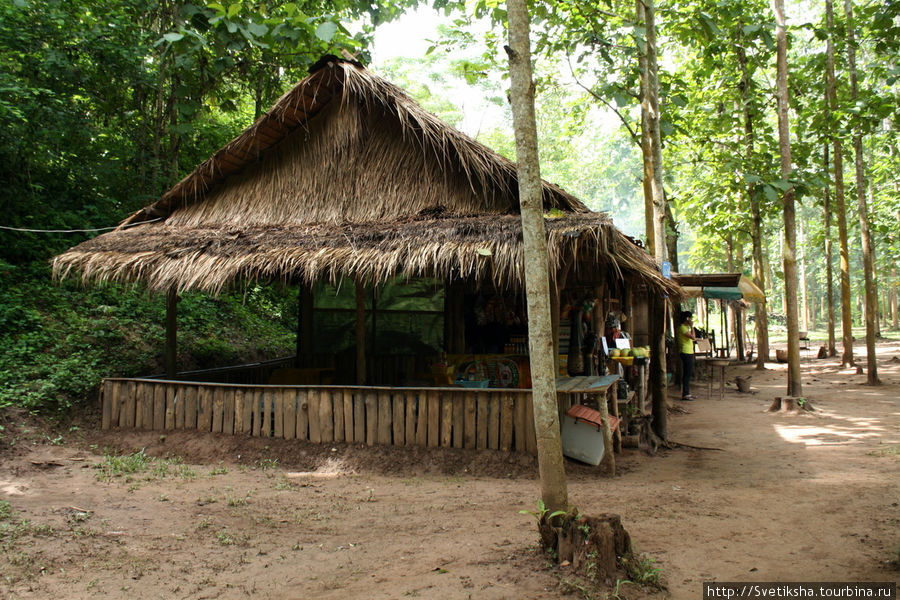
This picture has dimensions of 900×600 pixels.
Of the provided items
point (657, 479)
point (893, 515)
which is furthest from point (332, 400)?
point (893, 515)

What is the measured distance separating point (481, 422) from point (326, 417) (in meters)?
1.80

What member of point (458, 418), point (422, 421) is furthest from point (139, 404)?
point (458, 418)

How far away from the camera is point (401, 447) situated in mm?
6645

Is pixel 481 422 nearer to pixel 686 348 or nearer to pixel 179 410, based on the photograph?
pixel 179 410

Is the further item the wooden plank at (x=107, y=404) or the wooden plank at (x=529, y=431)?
the wooden plank at (x=107, y=404)

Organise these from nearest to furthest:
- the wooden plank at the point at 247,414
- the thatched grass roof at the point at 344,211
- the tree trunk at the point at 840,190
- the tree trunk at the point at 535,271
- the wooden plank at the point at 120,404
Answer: the tree trunk at the point at 535,271
the thatched grass roof at the point at 344,211
the wooden plank at the point at 247,414
the wooden plank at the point at 120,404
the tree trunk at the point at 840,190

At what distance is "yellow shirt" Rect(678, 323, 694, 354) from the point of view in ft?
41.4

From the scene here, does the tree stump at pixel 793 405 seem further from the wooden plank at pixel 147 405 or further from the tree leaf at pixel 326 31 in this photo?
the wooden plank at pixel 147 405

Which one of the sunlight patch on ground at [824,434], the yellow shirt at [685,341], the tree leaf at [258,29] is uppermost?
the tree leaf at [258,29]

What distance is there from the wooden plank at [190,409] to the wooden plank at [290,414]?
1.25 meters

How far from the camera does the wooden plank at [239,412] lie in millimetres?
7156

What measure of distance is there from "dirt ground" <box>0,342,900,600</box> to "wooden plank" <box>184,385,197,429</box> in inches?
7.6

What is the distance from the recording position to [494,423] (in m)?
6.46

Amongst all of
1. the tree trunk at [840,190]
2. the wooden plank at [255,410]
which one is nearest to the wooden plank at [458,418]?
the wooden plank at [255,410]
